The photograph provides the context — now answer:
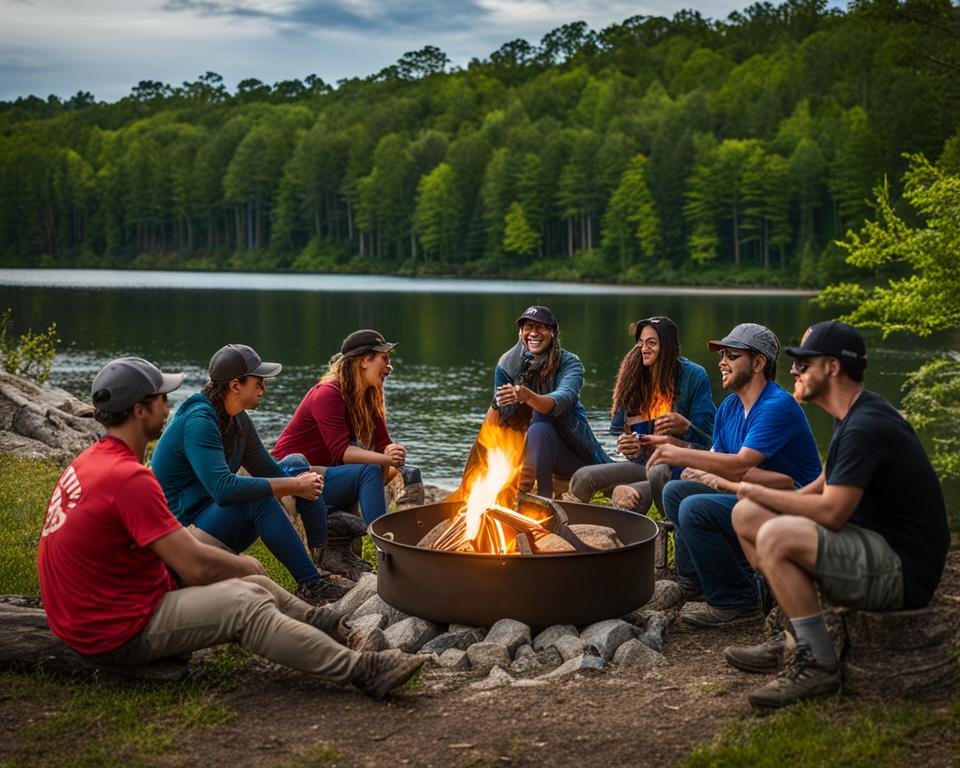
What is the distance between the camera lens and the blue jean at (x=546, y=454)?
28.5ft

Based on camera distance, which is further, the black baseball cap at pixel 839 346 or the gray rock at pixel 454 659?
the gray rock at pixel 454 659

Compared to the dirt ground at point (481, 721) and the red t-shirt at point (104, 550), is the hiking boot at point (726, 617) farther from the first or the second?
the red t-shirt at point (104, 550)

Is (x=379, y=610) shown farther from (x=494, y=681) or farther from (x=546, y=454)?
(x=546, y=454)

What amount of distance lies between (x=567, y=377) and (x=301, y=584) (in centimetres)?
278

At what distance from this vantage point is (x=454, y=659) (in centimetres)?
597

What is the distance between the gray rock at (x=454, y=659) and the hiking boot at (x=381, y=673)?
83cm

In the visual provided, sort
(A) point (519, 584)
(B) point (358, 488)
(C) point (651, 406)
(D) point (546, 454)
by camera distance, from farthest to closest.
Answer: (D) point (546, 454)
(B) point (358, 488)
(C) point (651, 406)
(A) point (519, 584)

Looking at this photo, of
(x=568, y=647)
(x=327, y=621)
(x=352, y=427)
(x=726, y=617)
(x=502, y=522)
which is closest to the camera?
(x=327, y=621)

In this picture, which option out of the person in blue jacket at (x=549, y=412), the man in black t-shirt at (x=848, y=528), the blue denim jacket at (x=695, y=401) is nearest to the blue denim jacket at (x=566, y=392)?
the person in blue jacket at (x=549, y=412)

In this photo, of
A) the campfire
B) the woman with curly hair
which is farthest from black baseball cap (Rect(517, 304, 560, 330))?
the campfire

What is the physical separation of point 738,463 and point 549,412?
7.91 feet

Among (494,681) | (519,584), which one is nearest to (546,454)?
(519,584)

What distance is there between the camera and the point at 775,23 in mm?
166000

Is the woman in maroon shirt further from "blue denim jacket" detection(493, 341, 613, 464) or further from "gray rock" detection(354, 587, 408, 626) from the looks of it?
"gray rock" detection(354, 587, 408, 626)
